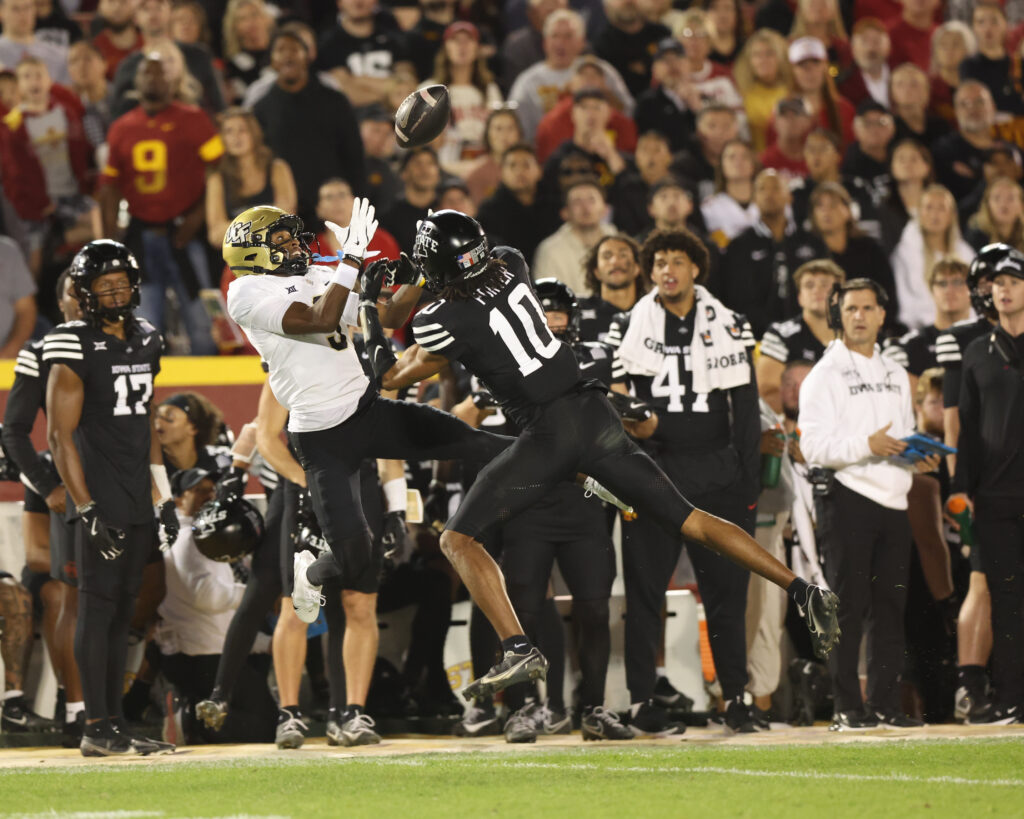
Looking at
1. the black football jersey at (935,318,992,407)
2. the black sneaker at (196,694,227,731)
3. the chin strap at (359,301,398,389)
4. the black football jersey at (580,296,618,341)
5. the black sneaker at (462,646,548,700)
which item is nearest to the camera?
the black sneaker at (462,646,548,700)

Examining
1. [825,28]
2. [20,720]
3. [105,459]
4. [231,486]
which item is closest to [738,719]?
[231,486]

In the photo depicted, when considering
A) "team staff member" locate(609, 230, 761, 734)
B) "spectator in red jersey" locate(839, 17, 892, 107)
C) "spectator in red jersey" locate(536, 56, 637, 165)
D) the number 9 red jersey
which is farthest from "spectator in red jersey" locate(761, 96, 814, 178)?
"team staff member" locate(609, 230, 761, 734)

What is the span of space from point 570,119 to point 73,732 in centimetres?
627

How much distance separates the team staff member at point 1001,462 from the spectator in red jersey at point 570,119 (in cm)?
465

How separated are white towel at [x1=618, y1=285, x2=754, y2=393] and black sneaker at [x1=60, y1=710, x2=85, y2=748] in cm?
320

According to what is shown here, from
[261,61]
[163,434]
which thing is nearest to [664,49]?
[261,61]

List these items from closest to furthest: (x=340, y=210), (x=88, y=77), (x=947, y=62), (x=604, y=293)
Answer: (x=604, y=293), (x=340, y=210), (x=88, y=77), (x=947, y=62)

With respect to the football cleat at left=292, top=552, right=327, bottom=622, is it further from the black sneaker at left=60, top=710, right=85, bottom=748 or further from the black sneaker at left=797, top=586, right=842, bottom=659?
the black sneaker at left=797, top=586, right=842, bottom=659

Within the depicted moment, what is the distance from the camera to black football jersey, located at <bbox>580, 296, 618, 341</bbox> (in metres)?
8.66

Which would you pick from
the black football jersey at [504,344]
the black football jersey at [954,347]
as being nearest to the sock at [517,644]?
the black football jersey at [504,344]

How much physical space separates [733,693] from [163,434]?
10.6 ft

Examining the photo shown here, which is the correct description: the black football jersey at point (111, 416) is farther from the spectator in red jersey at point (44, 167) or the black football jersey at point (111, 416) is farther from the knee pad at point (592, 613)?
the spectator in red jersey at point (44, 167)

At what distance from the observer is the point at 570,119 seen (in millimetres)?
12141

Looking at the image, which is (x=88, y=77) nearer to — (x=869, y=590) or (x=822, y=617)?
(x=869, y=590)
